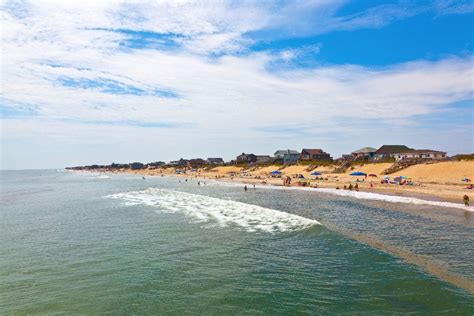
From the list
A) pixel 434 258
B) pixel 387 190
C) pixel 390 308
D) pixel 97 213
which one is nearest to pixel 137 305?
pixel 390 308

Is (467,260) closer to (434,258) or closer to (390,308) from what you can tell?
(434,258)

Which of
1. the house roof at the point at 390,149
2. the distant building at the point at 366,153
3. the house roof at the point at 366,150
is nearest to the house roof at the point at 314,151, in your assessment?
the distant building at the point at 366,153

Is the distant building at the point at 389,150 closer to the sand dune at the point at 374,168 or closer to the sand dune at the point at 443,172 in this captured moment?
the sand dune at the point at 374,168

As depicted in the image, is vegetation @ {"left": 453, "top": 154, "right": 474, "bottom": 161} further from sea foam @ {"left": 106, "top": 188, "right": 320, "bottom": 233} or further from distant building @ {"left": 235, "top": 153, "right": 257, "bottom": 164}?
distant building @ {"left": 235, "top": 153, "right": 257, "bottom": 164}

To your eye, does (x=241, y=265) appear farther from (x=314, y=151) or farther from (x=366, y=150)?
(x=314, y=151)

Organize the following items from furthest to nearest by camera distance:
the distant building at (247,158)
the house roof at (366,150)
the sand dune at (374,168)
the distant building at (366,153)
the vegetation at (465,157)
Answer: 1. the distant building at (247,158)
2. the house roof at (366,150)
3. the distant building at (366,153)
4. the sand dune at (374,168)
5. the vegetation at (465,157)

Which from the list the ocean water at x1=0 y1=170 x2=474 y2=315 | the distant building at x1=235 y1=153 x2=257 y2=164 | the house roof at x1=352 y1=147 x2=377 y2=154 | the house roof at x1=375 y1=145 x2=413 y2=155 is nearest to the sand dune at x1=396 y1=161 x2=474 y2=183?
the ocean water at x1=0 y1=170 x2=474 y2=315
